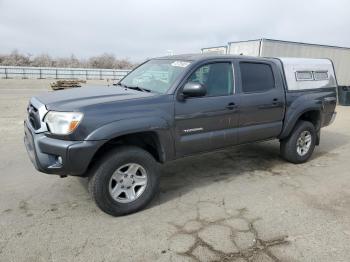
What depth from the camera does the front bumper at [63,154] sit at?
3.25 m

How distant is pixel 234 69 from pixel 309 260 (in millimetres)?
2697

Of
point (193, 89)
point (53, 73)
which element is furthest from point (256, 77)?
point (53, 73)

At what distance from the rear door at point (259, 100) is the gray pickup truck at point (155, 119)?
16mm

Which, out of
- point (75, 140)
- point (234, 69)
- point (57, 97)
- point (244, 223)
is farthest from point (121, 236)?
point (234, 69)

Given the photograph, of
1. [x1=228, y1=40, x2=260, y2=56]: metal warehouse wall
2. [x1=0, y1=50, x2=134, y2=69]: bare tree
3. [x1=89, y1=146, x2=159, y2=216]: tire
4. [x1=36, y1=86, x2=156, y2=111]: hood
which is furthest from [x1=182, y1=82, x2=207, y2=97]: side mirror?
[x1=0, y1=50, x2=134, y2=69]: bare tree

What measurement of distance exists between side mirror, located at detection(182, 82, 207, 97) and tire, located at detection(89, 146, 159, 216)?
89 centimetres

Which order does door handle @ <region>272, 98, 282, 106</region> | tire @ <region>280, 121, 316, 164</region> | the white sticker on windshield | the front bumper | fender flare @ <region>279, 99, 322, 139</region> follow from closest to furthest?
the front bumper, the white sticker on windshield, door handle @ <region>272, 98, 282, 106</region>, fender flare @ <region>279, 99, 322, 139</region>, tire @ <region>280, 121, 316, 164</region>

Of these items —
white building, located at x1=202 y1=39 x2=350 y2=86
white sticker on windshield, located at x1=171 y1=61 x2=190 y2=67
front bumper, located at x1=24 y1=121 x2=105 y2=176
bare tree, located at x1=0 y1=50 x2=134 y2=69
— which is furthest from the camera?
bare tree, located at x1=0 y1=50 x2=134 y2=69

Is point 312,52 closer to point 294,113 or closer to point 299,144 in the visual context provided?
point 299,144

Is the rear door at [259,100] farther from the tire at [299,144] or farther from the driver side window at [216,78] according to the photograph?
the tire at [299,144]

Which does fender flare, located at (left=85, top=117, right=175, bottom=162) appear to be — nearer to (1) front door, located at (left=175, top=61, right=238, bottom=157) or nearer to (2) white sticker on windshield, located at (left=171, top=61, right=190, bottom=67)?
(1) front door, located at (left=175, top=61, right=238, bottom=157)

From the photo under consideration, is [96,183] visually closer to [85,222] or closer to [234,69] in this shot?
[85,222]

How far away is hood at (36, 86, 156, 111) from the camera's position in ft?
11.2

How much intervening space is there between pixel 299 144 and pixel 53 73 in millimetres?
29736
